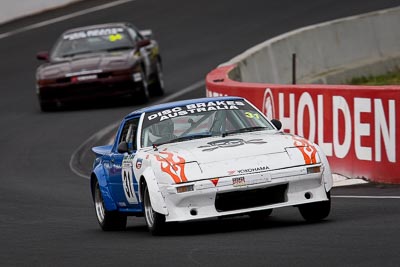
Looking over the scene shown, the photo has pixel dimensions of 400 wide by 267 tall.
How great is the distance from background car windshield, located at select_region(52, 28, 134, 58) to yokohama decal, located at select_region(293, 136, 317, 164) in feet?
49.8

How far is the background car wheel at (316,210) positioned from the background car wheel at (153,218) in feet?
3.86

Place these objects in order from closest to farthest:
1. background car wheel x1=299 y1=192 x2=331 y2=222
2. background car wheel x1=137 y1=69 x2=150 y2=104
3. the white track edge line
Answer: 1. background car wheel x1=299 y1=192 x2=331 y2=222
2. background car wheel x1=137 y1=69 x2=150 y2=104
3. the white track edge line

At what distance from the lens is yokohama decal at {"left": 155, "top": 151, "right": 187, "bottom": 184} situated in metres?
10.8

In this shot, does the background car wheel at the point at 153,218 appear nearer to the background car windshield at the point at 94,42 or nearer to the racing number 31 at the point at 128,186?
the racing number 31 at the point at 128,186

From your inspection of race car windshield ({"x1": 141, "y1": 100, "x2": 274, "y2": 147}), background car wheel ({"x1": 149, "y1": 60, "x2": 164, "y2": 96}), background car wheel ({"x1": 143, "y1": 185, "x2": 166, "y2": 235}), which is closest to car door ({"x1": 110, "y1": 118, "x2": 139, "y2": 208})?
race car windshield ({"x1": 141, "y1": 100, "x2": 274, "y2": 147})

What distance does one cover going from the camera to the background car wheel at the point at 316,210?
36.5 feet

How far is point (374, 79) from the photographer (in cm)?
2683

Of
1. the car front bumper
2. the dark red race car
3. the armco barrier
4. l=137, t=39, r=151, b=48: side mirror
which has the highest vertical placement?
the car front bumper

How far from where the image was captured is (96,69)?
25.2 m

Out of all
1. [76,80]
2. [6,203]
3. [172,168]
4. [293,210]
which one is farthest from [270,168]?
[76,80]

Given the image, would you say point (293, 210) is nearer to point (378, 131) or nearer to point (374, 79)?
point (378, 131)

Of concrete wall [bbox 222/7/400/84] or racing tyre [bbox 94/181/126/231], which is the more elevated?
racing tyre [bbox 94/181/126/231]

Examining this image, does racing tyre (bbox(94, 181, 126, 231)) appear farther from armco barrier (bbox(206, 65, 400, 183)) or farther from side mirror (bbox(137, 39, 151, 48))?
side mirror (bbox(137, 39, 151, 48))

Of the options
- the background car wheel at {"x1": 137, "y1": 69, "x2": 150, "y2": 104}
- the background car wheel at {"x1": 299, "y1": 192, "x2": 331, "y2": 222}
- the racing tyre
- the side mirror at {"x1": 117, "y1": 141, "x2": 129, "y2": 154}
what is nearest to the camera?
the background car wheel at {"x1": 299, "y1": 192, "x2": 331, "y2": 222}
